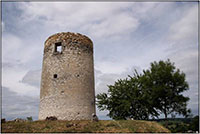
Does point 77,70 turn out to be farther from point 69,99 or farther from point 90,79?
point 69,99

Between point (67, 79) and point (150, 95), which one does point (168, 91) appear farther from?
point (67, 79)

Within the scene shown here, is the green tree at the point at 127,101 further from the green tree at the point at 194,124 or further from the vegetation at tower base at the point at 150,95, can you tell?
the green tree at the point at 194,124

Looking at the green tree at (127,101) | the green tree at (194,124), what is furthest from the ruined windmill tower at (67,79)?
the green tree at (194,124)

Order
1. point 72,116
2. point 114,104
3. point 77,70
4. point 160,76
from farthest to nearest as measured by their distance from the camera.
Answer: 1. point 114,104
2. point 160,76
3. point 77,70
4. point 72,116

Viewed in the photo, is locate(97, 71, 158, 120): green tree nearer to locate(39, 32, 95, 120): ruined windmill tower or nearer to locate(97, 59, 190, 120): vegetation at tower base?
locate(97, 59, 190, 120): vegetation at tower base

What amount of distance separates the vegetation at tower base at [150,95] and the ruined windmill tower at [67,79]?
6206 millimetres

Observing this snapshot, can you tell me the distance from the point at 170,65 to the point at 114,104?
7.80 metres

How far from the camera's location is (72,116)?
13.7 meters

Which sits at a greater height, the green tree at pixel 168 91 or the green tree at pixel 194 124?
the green tree at pixel 168 91

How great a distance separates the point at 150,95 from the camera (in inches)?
753

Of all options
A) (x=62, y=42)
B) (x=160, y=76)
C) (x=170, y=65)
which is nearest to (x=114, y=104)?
(x=160, y=76)

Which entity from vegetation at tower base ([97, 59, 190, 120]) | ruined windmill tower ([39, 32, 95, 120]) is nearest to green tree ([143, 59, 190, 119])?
vegetation at tower base ([97, 59, 190, 120])

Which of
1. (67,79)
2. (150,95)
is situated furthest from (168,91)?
(67,79)

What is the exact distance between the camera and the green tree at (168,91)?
18.5m
